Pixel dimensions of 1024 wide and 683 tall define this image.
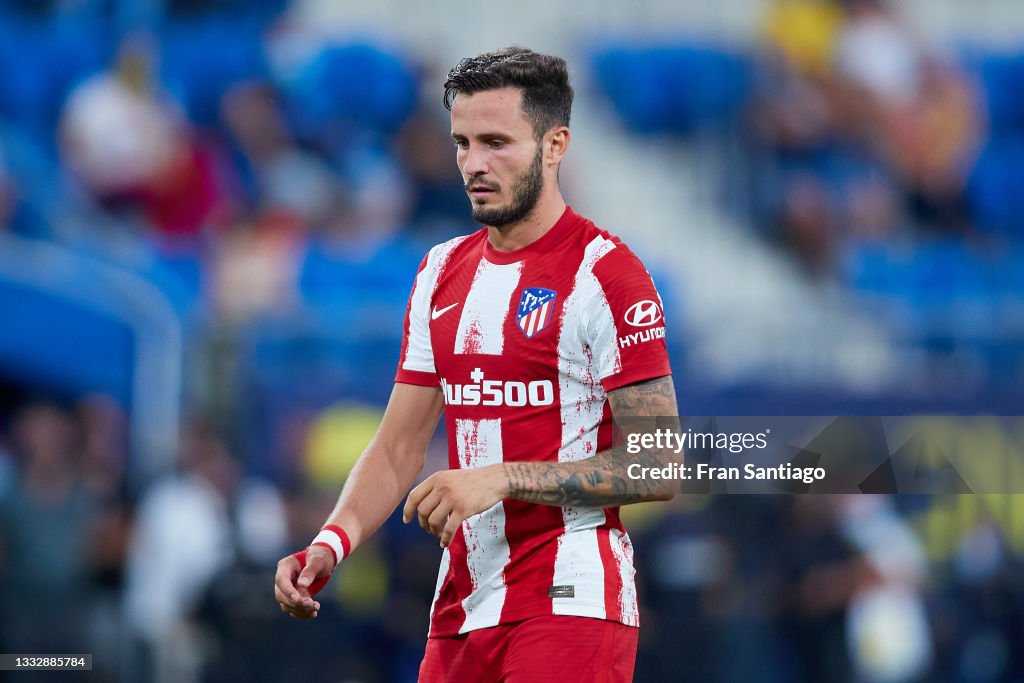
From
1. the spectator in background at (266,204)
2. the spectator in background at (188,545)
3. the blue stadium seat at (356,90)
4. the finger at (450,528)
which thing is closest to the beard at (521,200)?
the finger at (450,528)

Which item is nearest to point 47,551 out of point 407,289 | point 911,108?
point 407,289

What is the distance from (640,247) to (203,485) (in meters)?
4.15

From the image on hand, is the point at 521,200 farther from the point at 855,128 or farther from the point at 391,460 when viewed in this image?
the point at 855,128

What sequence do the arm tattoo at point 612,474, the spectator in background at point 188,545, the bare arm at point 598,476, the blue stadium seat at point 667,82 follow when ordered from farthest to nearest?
the blue stadium seat at point 667,82
the spectator in background at point 188,545
the arm tattoo at point 612,474
the bare arm at point 598,476

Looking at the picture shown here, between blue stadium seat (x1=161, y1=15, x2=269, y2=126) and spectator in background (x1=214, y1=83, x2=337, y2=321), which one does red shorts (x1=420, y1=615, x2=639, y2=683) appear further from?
blue stadium seat (x1=161, y1=15, x2=269, y2=126)

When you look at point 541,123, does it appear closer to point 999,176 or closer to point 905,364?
point 905,364

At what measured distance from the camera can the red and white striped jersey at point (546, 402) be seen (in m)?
3.40

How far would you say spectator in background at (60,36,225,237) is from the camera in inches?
410

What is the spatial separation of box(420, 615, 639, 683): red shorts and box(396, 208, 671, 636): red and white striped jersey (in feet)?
0.11

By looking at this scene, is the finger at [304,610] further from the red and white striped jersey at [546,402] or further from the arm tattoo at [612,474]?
the arm tattoo at [612,474]

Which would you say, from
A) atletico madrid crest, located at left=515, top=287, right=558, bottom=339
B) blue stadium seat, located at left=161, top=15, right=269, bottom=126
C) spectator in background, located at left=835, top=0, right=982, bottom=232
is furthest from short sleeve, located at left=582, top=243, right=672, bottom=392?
spectator in background, located at left=835, top=0, right=982, bottom=232

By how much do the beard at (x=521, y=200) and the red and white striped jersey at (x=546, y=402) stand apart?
11 cm

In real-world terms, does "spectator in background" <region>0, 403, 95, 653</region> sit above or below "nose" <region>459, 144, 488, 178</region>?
below

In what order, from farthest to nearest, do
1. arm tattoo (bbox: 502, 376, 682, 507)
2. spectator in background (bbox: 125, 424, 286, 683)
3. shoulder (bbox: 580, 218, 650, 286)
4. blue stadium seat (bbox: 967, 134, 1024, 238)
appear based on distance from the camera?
blue stadium seat (bbox: 967, 134, 1024, 238) < spectator in background (bbox: 125, 424, 286, 683) < shoulder (bbox: 580, 218, 650, 286) < arm tattoo (bbox: 502, 376, 682, 507)
